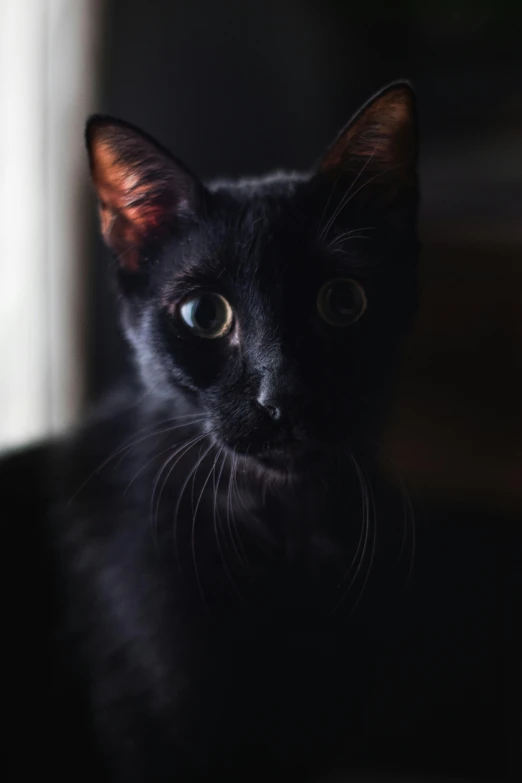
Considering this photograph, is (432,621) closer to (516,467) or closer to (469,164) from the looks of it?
(516,467)

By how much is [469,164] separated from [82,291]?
403mm

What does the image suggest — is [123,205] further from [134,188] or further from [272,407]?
[272,407]

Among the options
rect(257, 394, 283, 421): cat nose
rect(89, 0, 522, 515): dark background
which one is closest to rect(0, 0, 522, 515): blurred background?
rect(89, 0, 522, 515): dark background

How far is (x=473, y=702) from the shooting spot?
25.7 inches

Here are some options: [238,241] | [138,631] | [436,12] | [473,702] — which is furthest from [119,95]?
[473,702]

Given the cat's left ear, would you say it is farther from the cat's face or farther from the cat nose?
the cat nose

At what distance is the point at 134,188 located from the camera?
59 centimetres

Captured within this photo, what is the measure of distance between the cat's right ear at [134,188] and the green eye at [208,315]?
69 mm

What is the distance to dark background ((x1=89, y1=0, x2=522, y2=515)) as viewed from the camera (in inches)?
24.5

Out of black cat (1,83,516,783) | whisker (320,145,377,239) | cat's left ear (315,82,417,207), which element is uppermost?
cat's left ear (315,82,417,207)

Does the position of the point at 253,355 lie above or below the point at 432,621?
above

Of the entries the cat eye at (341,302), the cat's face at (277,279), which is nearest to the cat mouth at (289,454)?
the cat's face at (277,279)

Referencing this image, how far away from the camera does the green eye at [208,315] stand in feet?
1.91

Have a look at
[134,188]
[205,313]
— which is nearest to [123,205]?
[134,188]
